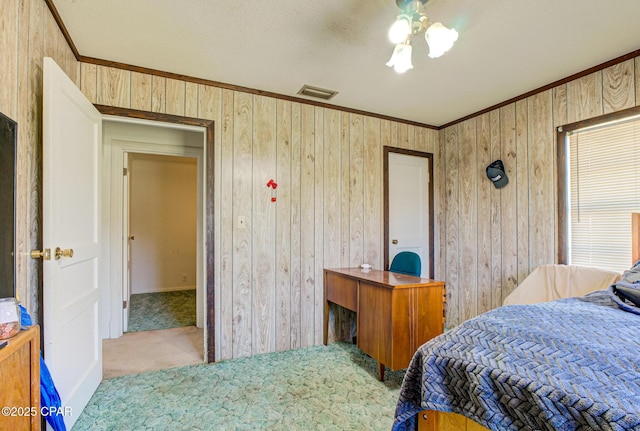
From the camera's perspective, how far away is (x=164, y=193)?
18.1ft

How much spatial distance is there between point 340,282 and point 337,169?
114cm

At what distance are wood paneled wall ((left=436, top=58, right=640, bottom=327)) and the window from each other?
0.13 m

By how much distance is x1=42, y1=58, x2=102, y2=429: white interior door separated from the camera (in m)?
1.57

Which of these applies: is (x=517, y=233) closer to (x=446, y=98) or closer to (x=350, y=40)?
(x=446, y=98)

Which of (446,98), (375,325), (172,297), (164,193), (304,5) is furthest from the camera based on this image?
(164,193)

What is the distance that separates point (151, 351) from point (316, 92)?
2.85 m

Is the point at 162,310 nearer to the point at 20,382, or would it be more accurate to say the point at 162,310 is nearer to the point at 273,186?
the point at 273,186

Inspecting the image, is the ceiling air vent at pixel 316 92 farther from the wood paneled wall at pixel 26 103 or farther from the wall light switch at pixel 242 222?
the wood paneled wall at pixel 26 103

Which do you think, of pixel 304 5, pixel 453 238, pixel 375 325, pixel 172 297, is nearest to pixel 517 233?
pixel 453 238

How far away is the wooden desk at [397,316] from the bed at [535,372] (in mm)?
847

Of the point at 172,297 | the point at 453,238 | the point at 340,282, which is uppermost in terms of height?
the point at 453,238

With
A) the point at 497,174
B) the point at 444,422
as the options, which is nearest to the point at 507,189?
the point at 497,174

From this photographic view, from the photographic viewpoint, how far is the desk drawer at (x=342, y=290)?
265cm

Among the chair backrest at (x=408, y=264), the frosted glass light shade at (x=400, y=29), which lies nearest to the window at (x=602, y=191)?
the chair backrest at (x=408, y=264)
